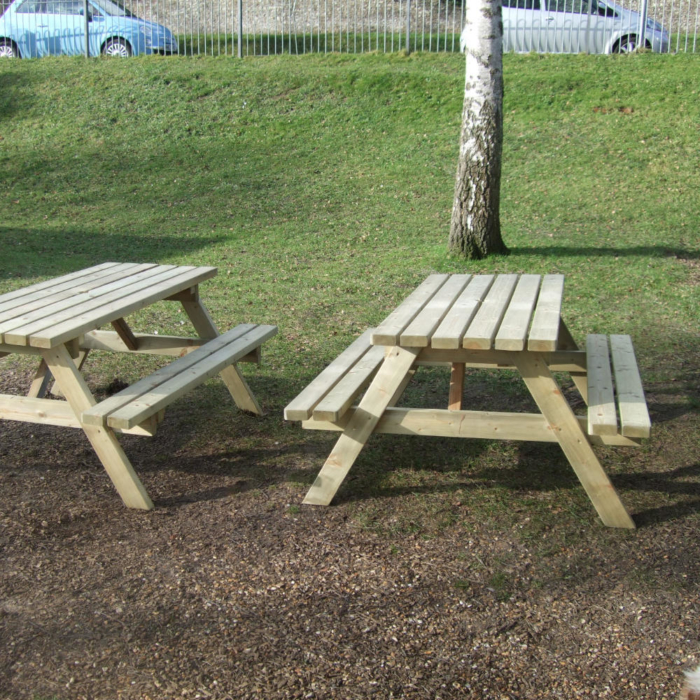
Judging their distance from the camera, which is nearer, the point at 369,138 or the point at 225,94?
the point at 369,138

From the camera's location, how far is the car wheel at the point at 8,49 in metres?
17.3

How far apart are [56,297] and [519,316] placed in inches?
88.0

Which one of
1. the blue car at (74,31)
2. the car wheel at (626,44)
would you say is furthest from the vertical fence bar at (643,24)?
the blue car at (74,31)

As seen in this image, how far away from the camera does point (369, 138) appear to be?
40.5ft

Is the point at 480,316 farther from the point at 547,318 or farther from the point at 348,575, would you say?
the point at 348,575

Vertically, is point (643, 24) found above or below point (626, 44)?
above

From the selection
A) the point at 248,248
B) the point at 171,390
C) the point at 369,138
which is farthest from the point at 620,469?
the point at 369,138

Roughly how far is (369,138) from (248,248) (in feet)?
14.0

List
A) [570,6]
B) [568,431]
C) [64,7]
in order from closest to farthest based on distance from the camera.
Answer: [568,431]
[570,6]
[64,7]

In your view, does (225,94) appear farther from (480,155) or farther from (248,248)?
(480,155)

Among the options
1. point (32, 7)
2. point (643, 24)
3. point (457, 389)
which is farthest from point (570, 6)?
point (457, 389)

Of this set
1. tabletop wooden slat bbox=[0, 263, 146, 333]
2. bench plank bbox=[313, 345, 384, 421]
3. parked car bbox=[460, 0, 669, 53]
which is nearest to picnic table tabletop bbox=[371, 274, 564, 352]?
bench plank bbox=[313, 345, 384, 421]

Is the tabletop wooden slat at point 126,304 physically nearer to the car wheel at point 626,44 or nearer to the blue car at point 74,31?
the car wheel at point 626,44

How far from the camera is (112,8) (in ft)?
57.2
